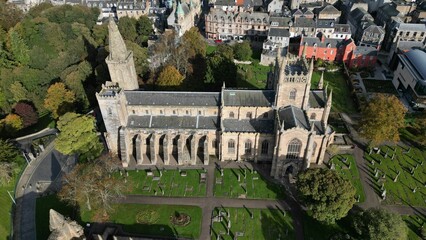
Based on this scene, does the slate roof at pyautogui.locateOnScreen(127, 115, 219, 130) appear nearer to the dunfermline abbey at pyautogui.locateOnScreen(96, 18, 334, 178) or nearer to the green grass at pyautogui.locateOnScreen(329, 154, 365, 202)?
the dunfermline abbey at pyautogui.locateOnScreen(96, 18, 334, 178)

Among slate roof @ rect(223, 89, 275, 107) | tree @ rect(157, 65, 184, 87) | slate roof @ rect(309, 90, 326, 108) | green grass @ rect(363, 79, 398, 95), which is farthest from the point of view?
green grass @ rect(363, 79, 398, 95)

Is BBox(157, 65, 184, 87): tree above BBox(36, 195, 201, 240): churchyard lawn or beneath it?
above

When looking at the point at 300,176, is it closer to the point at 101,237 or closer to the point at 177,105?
the point at 177,105

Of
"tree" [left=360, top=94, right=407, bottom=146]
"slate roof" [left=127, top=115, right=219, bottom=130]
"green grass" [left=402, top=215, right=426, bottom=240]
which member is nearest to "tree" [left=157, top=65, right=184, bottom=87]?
"slate roof" [left=127, top=115, right=219, bottom=130]

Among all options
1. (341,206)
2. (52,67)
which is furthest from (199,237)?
(52,67)

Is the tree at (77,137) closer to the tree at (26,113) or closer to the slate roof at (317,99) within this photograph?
the tree at (26,113)

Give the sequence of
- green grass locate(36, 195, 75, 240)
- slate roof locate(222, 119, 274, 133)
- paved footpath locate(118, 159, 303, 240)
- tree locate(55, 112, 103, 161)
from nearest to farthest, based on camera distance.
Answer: green grass locate(36, 195, 75, 240) < paved footpath locate(118, 159, 303, 240) < tree locate(55, 112, 103, 161) < slate roof locate(222, 119, 274, 133)

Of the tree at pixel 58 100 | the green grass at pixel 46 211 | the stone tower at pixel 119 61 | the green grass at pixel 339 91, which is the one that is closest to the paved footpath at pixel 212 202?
the green grass at pixel 46 211
